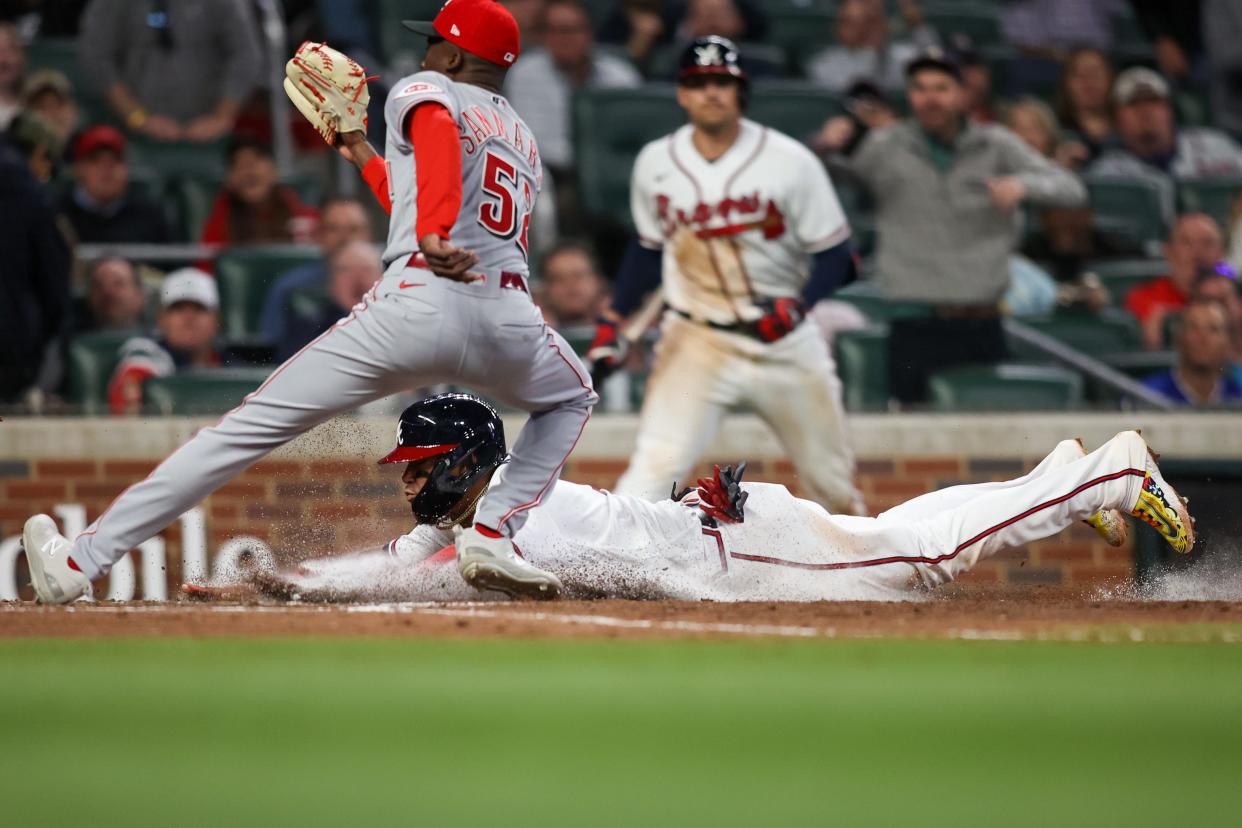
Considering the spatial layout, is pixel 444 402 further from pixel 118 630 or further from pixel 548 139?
pixel 548 139

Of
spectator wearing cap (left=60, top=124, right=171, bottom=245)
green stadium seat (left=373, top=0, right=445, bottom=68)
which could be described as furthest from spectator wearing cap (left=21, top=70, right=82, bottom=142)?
green stadium seat (left=373, top=0, right=445, bottom=68)

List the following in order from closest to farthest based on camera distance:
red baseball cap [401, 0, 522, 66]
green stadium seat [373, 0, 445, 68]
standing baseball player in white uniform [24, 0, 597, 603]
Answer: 1. standing baseball player in white uniform [24, 0, 597, 603]
2. red baseball cap [401, 0, 522, 66]
3. green stadium seat [373, 0, 445, 68]

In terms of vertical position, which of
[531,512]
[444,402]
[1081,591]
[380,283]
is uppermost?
[380,283]

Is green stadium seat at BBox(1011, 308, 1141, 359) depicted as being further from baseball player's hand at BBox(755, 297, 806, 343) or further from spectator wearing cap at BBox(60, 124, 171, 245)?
spectator wearing cap at BBox(60, 124, 171, 245)

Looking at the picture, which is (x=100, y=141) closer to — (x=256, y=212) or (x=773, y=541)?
(x=256, y=212)

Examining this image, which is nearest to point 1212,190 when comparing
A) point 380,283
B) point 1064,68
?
point 1064,68

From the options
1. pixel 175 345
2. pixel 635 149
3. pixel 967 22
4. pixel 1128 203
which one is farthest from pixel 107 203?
pixel 967 22

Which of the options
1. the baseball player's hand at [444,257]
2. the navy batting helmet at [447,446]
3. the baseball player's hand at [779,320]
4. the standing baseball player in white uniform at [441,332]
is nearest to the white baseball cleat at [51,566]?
the standing baseball player in white uniform at [441,332]
